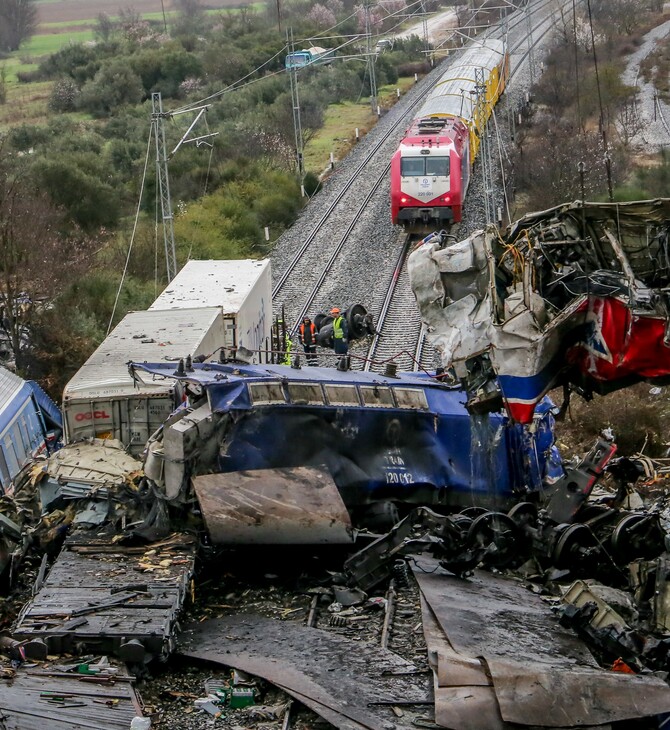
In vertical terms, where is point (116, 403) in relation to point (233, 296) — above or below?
above

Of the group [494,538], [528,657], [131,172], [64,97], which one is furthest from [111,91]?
[528,657]

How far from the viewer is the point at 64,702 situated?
9.69 m

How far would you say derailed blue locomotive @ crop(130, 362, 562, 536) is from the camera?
44.6 ft

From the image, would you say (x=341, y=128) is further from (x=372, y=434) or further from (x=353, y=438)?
(x=353, y=438)

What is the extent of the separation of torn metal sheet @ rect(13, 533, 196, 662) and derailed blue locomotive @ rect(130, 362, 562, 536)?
3.21 ft

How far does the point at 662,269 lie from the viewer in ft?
42.4

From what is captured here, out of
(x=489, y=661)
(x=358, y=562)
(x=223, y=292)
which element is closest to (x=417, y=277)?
(x=358, y=562)

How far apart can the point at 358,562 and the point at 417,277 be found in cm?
325

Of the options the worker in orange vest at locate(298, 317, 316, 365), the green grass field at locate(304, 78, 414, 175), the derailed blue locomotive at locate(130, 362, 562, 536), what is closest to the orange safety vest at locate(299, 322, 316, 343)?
the worker in orange vest at locate(298, 317, 316, 365)

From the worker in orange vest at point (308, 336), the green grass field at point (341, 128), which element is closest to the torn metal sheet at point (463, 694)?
the worker in orange vest at point (308, 336)

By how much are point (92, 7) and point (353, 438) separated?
106841 mm

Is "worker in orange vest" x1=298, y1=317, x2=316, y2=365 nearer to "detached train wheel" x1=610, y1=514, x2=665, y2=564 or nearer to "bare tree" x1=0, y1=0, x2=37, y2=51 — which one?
"detached train wheel" x1=610, y1=514, x2=665, y2=564

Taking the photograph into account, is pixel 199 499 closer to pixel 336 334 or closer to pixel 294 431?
pixel 294 431

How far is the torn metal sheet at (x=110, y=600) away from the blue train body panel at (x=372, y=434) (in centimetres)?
154
